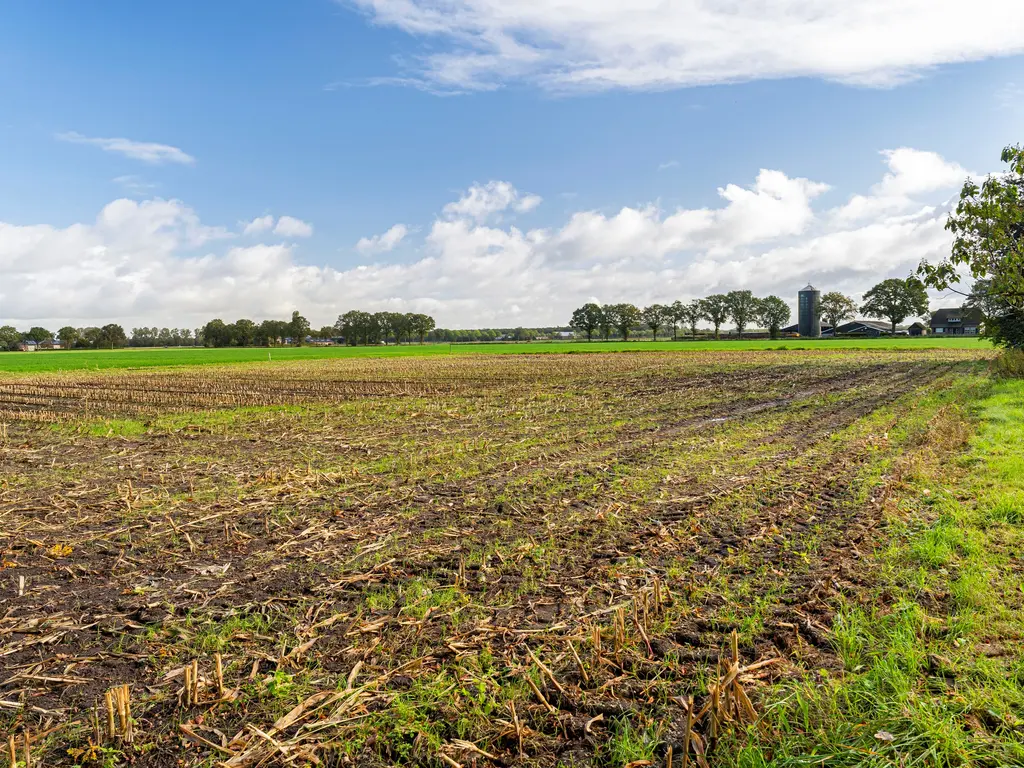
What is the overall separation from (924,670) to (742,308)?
581 ft

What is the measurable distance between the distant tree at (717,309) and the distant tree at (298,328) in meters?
117

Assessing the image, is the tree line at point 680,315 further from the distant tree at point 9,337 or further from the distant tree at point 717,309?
the distant tree at point 9,337

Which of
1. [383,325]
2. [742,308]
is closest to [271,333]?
[383,325]

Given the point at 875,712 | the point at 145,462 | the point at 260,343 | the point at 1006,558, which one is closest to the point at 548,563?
the point at 875,712

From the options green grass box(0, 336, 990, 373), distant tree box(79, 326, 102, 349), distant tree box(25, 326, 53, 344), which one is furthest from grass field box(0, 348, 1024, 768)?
distant tree box(25, 326, 53, 344)

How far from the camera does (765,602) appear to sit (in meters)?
5.26

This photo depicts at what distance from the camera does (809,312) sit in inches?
6550

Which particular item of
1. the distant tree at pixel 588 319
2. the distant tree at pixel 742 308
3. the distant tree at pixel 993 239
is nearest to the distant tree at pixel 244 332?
the distant tree at pixel 588 319

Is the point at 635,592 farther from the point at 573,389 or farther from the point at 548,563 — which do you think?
the point at 573,389

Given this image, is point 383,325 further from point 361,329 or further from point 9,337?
point 9,337

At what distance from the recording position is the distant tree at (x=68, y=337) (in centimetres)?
15712

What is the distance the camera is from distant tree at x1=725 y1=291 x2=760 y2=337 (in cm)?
16750

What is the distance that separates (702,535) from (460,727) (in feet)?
13.9

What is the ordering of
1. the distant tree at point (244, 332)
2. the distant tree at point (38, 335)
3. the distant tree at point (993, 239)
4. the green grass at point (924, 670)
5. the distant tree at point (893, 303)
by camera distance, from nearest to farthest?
the green grass at point (924, 670), the distant tree at point (993, 239), the distant tree at point (893, 303), the distant tree at point (244, 332), the distant tree at point (38, 335)
